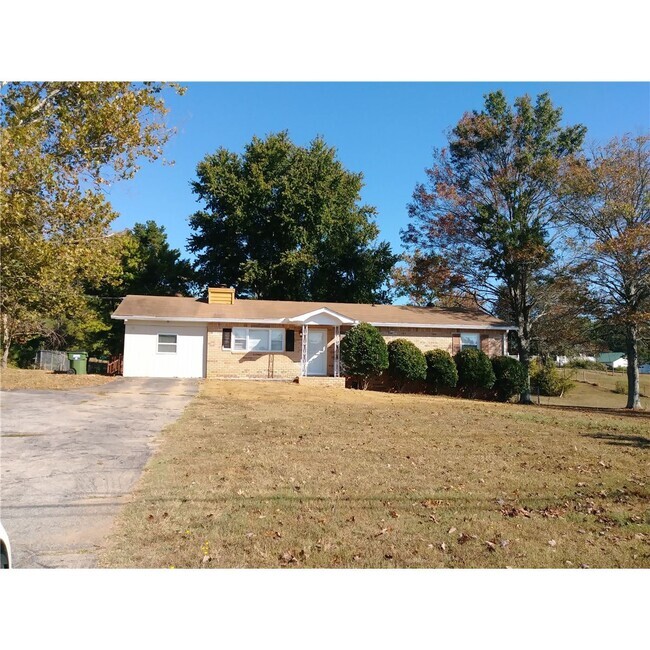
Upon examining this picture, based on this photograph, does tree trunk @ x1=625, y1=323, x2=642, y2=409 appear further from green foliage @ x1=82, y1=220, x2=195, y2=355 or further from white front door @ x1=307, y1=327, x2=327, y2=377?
green foliage @ x1=82, y1=220, x2=195, y2=355

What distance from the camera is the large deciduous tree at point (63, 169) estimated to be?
8766 millimetres

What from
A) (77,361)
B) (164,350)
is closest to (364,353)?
(164,350)

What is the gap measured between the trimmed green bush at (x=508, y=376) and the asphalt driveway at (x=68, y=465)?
13.3 metres

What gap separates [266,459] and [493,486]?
9.90 feet

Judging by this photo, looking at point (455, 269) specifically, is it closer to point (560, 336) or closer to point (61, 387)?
point (560, 336)

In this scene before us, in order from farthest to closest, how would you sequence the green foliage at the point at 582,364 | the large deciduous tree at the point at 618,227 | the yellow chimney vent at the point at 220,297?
the green foliage at the point at 582,364
the yellow chimney vent at the point at 220,297
the large deciduous tree at the point at 618,227

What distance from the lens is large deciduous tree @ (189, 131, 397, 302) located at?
2977 cm

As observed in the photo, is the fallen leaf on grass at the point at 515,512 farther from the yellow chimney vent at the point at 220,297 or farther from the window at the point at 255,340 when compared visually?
the yellow chimney vent at the point at 220,297

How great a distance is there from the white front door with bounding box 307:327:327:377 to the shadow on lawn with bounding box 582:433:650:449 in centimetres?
1219

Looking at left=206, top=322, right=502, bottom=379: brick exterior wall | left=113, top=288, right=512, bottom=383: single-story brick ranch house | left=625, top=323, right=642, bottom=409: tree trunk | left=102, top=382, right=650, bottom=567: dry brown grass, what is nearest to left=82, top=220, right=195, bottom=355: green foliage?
left=113, top=288, right=512, bottom=383: single-story brick ranch house

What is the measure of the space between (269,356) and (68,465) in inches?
563

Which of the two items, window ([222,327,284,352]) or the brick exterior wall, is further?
window ([222,327,284,352])

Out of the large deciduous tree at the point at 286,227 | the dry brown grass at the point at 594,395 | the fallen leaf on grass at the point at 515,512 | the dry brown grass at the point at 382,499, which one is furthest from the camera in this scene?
the large deciduous tree at the point at 286,227

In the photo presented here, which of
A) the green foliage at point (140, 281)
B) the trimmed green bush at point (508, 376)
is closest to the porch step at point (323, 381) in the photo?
the trimmed green bush at point (508, 376)
